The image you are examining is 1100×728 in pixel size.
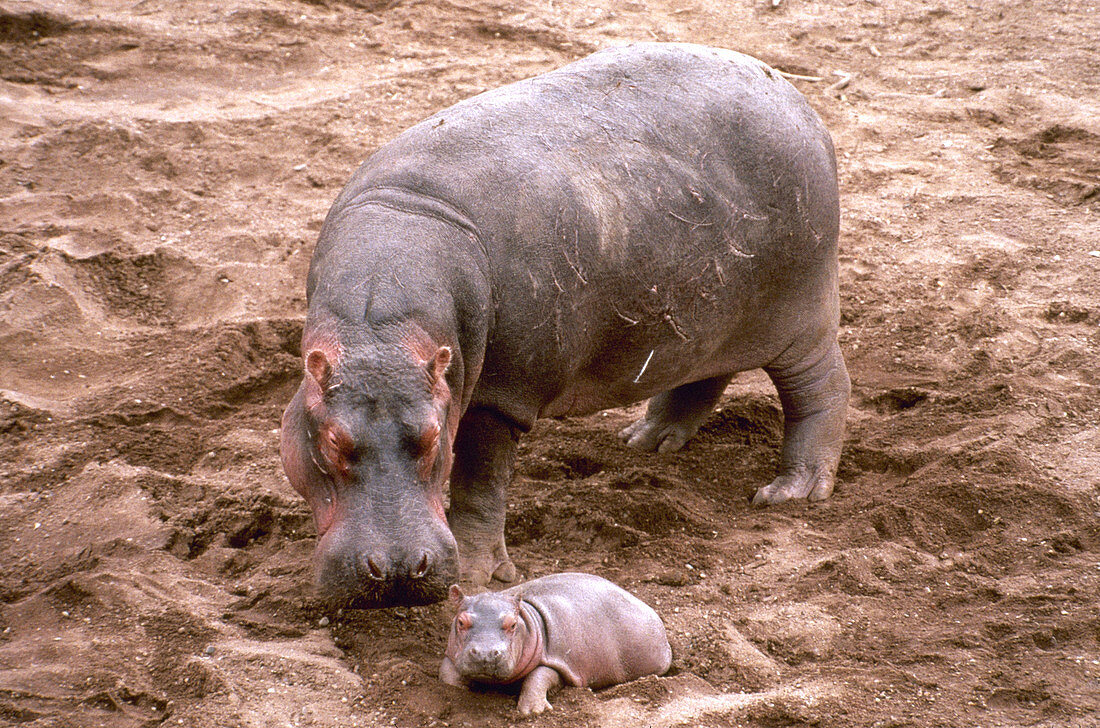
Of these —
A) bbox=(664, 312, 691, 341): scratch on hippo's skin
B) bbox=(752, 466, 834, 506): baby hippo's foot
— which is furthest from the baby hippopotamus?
bbox=(752, 466, 834, 506): baby hippo's foot

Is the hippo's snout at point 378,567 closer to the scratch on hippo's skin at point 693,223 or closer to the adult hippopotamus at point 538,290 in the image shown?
the adult hippopotamus at point 538,290

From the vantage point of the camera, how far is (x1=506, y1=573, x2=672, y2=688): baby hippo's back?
3666mm

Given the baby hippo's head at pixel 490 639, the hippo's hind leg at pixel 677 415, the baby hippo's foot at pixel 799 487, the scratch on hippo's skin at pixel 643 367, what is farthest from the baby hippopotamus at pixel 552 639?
the hippo's hind leg at pixel 677 415

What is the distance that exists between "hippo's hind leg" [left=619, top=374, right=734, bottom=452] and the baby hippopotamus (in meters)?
1.64

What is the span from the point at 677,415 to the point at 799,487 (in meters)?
0.71

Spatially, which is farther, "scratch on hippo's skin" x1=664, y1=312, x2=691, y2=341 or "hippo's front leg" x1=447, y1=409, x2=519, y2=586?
"scratch on hippo's skin" x1=664, y1=312, x2=691, y2=341

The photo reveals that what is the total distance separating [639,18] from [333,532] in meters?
6.81

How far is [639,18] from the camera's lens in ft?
30.3

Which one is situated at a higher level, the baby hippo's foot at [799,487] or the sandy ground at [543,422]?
the sandy ground at [543,422]

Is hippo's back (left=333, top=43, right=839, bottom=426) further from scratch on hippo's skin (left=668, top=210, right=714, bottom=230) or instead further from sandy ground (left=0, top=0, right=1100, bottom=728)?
sandy ground (left=0, top=0, right=1100, bottom=728)

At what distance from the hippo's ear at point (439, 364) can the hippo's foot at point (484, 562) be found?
96 centimetres

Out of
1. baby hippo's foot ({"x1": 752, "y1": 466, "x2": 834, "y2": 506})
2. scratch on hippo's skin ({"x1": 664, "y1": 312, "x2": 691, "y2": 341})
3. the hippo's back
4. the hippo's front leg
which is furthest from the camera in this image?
baby hippo's foot ({"x1": 752, "y1": 466, "x2": 834, "y2": 506})

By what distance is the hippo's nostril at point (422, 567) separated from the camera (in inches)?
135

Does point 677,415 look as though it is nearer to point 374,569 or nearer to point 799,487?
point 799,487
